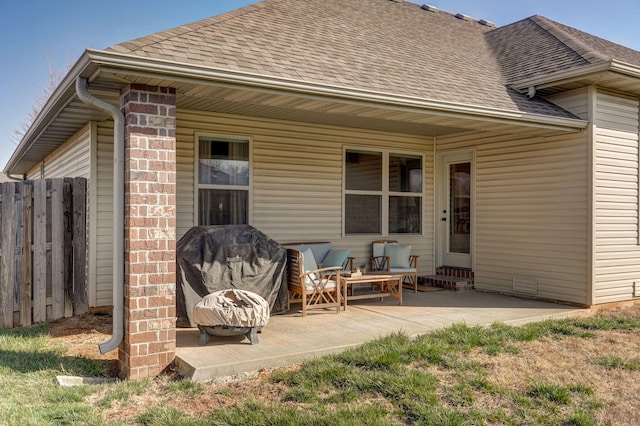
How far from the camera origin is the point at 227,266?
20.0ft

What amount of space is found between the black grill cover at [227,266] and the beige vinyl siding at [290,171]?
105 centimetres

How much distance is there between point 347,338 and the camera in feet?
17.2

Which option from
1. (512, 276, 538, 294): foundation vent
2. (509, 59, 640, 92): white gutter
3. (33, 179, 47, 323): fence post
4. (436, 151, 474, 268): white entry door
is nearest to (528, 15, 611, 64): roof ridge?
(509, 59, 640, 92): white gutter

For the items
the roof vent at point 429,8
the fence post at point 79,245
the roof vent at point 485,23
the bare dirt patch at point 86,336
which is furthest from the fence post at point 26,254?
the roof vent at point 485,23

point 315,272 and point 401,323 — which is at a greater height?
point 315,272

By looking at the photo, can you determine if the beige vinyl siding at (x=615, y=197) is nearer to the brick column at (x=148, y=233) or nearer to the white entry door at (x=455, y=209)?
the white entry door at (x=455, y=209)

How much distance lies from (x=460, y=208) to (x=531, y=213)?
5.33 ft

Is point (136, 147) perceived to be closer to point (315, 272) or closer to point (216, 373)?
point (216, 373)

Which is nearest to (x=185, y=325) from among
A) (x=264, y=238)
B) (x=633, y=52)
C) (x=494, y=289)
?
(x=264, y=238)

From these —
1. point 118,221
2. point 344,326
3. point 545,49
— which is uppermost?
point 545,49

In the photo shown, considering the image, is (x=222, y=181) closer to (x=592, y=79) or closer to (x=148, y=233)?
(x=148, y=233)

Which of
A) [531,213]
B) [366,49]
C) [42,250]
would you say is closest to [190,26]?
[366,49]

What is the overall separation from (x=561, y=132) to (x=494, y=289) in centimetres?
274

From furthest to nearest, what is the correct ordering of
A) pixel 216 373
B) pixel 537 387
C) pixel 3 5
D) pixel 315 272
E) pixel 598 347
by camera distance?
→ 1. pixel 3 5
2. pixel 315 272
3. pixel 598 347
4. pixel 216 373
5. pixel 537 387
